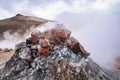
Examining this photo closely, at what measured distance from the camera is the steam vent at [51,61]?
9898mm

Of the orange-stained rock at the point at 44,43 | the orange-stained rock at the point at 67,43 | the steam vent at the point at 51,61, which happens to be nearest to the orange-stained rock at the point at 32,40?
the steam vent at the point at 51,61

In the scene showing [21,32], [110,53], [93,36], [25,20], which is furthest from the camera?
[25,20]

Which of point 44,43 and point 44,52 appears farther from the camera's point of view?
point 44,43

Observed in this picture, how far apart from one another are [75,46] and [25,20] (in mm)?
41925

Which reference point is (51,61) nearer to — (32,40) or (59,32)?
(32,40)

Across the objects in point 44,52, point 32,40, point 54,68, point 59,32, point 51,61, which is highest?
point 59,32

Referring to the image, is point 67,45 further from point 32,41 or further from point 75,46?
point 32,41

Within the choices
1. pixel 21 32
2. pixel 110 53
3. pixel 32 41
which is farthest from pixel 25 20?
pixel 32 41

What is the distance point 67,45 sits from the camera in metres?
10.7

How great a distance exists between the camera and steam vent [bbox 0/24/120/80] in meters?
9.90

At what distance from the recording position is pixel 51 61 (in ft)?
33.1

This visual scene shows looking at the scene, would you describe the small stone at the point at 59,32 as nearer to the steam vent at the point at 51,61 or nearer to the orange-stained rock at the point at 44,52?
→ the steam vent at the point at 51,61

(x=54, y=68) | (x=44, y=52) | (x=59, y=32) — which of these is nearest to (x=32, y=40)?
(x=44, y=52)

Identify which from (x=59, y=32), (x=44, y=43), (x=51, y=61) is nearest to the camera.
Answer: (x=51, y=61)
